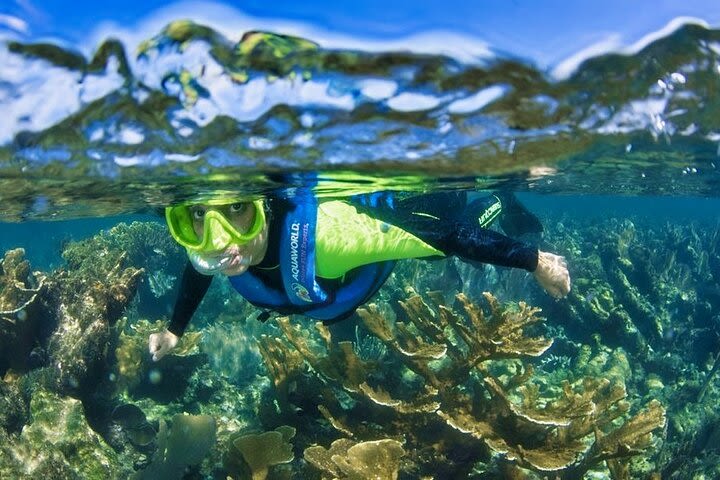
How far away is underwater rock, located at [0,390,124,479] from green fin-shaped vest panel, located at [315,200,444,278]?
157 inches

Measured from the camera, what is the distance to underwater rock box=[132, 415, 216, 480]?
6160 millimetres

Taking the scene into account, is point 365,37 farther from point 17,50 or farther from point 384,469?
point 384,469

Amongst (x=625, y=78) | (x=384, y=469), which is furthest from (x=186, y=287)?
(x=625, y=78)

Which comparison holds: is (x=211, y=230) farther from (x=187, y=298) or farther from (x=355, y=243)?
(x=187, y=298)

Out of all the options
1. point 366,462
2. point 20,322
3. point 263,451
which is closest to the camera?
point 366,462

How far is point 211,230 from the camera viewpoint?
4914 millimetres

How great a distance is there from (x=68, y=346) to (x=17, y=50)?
5.40 m

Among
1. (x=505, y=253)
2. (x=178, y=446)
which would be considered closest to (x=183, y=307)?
(x=178, y=446)

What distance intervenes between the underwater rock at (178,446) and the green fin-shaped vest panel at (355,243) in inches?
98.0

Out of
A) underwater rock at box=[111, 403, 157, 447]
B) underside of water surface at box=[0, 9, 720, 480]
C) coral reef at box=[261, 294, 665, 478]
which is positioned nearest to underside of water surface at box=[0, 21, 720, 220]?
underside of water surface at box=[0, 9, 720, 480]

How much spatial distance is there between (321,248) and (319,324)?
2403mm

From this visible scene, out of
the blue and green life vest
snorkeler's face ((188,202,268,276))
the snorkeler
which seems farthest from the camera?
the blue and green life vest

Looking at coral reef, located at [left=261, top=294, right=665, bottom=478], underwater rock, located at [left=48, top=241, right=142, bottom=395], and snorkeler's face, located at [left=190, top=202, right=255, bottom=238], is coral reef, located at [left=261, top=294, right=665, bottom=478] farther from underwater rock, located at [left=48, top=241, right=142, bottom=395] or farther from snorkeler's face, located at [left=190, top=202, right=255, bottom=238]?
underwater rock, located at [left=48, top=241, right=142, bottom=395]

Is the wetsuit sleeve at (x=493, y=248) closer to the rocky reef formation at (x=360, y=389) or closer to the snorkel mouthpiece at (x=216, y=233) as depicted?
the rocky reef formation at (x=360, y=389)
